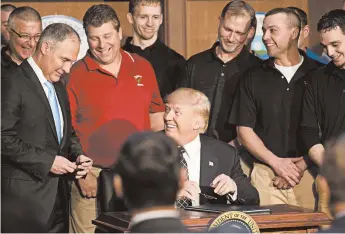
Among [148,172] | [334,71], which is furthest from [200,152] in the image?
[148,172]

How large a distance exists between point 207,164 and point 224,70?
112cm

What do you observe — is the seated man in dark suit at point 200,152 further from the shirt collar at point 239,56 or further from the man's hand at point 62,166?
the shirt collar at point 239,56

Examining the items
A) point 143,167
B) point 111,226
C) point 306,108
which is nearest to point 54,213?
point 111,226

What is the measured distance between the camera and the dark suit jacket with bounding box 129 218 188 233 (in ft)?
9.81

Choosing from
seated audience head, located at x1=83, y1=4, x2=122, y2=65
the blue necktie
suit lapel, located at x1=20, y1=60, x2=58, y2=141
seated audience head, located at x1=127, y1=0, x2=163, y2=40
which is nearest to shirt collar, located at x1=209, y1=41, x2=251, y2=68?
seated audience head, located at x1=127, y1=0, x2=163, y2=40

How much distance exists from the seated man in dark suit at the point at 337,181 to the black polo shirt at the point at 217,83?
3580 millimetres

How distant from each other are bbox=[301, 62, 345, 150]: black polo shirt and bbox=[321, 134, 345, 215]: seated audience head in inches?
127

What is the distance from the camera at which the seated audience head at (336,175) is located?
3107 millimetres

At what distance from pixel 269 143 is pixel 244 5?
1.01m

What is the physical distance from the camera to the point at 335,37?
6359mm

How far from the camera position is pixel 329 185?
3145 mm

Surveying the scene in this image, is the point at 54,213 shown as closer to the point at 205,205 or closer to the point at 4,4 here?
the point at 205,205

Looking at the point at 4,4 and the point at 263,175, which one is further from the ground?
the point at 4,4

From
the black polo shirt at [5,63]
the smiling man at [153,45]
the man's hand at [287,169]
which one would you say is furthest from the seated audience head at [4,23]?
the man's hand at [287,169]
